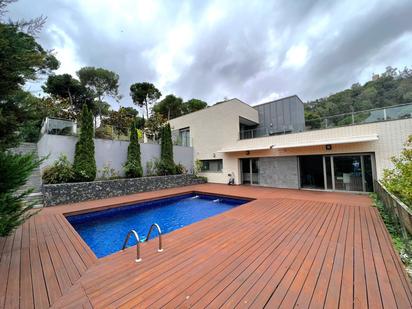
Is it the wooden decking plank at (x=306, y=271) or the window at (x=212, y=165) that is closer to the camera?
the wooden decking plank at (x=306, y=271)

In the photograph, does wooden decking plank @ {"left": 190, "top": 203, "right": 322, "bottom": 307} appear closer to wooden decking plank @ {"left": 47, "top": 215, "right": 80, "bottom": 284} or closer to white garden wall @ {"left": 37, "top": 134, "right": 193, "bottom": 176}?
wooden decking plank @ {"left": 47, "top": 215, "right": 80, "bottom": 284}

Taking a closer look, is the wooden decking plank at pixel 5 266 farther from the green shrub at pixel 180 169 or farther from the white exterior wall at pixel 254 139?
the white exterior wall at pixel 254 139

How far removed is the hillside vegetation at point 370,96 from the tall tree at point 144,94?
21.6m

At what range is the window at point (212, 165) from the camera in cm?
1618

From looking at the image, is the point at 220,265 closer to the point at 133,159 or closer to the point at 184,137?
the point at 133,159

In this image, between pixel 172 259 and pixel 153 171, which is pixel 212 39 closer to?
pixel 153 171

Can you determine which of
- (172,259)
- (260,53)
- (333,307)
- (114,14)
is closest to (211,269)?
(172,259)

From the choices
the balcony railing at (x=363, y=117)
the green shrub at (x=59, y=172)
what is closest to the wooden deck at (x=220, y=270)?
the green shrub at (x=59, y=172)

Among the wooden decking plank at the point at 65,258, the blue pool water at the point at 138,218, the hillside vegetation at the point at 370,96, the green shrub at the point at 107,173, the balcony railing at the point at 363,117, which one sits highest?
the hillside vegetation at the point at 370,96

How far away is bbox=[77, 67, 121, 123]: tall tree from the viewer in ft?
71.6

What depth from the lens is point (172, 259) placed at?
3.31m

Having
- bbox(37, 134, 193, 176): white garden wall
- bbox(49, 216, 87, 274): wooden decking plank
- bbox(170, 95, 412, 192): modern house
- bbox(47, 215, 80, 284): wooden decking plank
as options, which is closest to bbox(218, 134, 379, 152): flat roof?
bbox(170, 95, 412, 192): modern house

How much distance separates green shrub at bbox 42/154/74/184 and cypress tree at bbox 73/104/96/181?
31 centimetres

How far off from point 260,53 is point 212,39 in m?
4.37
